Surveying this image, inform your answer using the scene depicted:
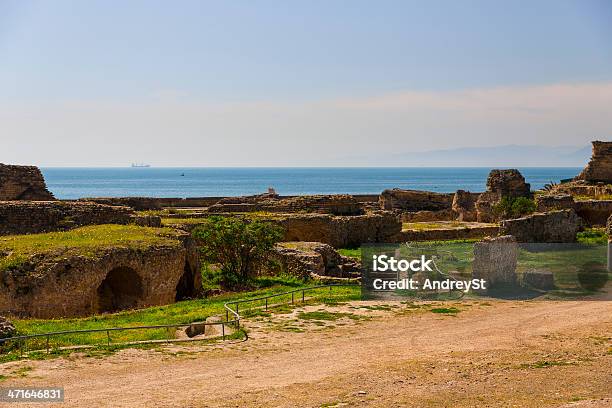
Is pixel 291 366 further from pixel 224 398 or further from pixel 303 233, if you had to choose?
pixel 303 233

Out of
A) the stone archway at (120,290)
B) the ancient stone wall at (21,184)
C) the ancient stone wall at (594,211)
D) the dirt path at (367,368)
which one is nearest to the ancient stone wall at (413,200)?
the ancient stone wall at (594,211)

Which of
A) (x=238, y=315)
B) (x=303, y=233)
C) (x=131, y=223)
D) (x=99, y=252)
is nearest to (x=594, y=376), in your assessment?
(x=238, y=315)

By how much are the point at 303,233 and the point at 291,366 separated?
71.0 ft

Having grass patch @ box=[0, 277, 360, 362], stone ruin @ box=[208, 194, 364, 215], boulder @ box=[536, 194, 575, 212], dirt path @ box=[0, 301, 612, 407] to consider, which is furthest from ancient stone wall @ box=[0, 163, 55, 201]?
boulder @ box=[536, 194, 575, 212]

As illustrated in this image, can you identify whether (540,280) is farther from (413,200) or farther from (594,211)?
(413,200)

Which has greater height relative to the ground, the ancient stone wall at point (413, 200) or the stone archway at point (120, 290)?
the ancient stone wall at point (413, 200)

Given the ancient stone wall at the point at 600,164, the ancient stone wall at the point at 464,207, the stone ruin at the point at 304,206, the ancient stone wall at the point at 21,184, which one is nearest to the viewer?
the ancient stone wall at the point at 21,184

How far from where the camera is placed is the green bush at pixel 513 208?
43.3m

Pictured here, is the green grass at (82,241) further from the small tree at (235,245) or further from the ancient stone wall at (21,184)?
the ancient stone wall at (21,184)

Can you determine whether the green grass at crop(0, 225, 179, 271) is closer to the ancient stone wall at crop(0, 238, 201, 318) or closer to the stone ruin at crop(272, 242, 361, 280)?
the ancient stone wall at crop(0, 238, 201, 318)

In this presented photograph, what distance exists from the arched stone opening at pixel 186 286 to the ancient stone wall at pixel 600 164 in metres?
38.7

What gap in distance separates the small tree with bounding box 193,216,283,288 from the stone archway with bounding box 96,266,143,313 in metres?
4.70

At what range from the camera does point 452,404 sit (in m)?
13.2

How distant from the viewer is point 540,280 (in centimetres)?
2558
